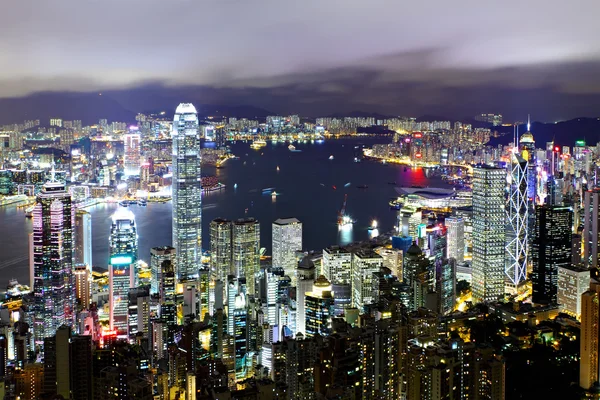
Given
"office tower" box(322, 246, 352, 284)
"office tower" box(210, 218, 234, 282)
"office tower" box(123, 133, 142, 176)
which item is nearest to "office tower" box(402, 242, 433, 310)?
"office tower" box(322, 246, 352, 284)

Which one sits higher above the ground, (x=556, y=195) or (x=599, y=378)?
(x=556, y=195)

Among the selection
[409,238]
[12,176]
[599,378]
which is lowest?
[599,378]

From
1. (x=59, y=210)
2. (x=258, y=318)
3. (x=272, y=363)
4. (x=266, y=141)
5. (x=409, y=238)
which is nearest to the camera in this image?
(x=272, y=363)

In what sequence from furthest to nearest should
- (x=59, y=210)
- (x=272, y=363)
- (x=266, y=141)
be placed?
(x=266, y=141)
(x=59, y=210)
(x=272, y=363)

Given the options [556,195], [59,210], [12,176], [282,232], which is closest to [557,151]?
[556,195]

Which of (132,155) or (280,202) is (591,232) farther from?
(132,155)

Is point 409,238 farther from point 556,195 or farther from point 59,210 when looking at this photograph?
point 59,210

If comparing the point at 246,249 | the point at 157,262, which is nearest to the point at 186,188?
the point at 246,249
